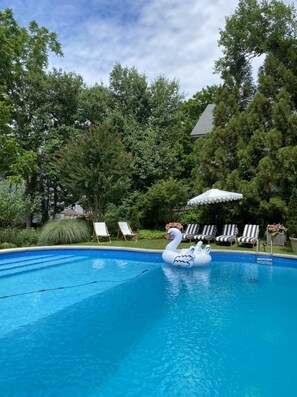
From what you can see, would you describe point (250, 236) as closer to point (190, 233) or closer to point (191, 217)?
point (190, 233)

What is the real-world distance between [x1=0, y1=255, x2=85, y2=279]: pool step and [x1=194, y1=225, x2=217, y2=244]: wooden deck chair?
189 inches

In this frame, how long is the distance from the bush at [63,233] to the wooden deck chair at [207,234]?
5059 millimetres

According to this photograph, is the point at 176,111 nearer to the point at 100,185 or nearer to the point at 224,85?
the point at 224,85

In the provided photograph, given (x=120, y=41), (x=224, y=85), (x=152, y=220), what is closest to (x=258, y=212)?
(x=152, y=220)

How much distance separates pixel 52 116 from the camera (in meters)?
19.3

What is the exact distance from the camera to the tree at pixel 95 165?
1469 cm

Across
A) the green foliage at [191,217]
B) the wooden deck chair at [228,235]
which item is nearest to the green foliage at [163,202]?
the green foliage at [191,217]

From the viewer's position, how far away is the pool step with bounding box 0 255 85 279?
911 cm

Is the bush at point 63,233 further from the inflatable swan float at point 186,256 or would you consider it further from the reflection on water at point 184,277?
the inflatable swan float at point 186,256

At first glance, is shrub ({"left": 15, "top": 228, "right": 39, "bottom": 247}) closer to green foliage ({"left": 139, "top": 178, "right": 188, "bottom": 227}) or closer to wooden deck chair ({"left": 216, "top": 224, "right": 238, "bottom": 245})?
green foliage ({"left": 139, "top": 178, "right": 188, "bottom": 227})

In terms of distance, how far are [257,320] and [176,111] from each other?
17490 mm

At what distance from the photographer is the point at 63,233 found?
13.6 metres

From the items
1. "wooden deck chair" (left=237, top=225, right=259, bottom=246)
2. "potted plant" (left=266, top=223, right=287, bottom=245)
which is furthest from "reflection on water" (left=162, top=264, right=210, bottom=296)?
"potted plant" (left=266, top=223, right=287, bottom=245)

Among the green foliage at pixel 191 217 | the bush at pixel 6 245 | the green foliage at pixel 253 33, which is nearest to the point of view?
the bush at pixel 6 245
